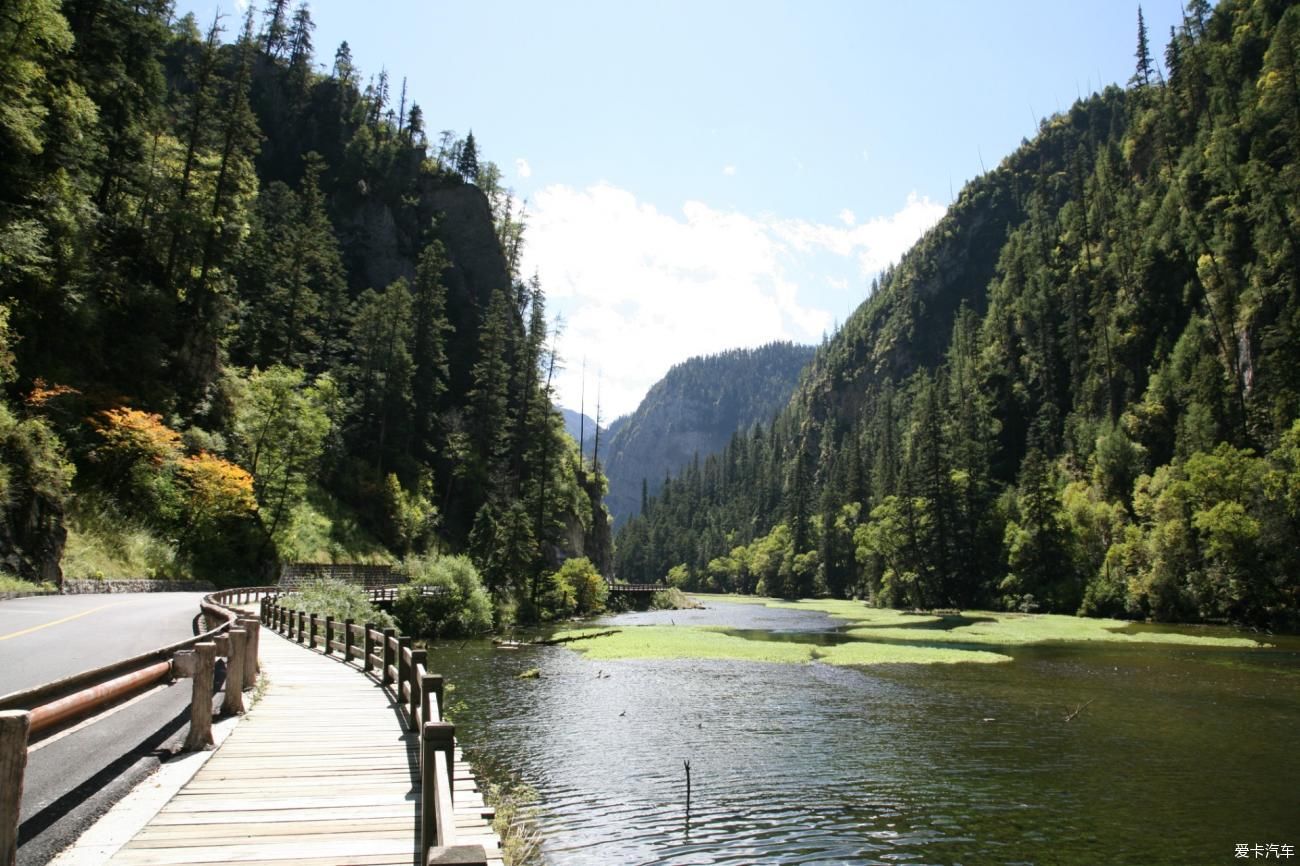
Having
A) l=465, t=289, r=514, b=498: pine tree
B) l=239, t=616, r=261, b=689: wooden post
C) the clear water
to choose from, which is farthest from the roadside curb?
l=465, t=289, r=514, b=498: pine tree

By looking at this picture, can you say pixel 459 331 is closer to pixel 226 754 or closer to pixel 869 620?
pixel 869 620

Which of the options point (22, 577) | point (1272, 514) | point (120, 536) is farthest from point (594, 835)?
point (1272, 514)

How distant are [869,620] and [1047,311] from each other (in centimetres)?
7922

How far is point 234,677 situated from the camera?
12.7 m

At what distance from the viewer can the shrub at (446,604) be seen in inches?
1833

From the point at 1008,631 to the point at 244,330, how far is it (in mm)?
70751

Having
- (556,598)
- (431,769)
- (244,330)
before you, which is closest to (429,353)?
(244,330)

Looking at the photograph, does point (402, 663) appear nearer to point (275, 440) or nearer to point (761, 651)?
point (761, 651)

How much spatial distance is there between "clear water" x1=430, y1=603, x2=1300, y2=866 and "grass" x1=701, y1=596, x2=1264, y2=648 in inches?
587

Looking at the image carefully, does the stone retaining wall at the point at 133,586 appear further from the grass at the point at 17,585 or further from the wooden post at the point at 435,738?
the wooden post at the point at 435,738

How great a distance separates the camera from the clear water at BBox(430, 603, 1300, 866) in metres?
13.8

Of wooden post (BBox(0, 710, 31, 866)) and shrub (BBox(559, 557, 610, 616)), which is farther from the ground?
wooden post (BBox(0, 710, 31, 866))

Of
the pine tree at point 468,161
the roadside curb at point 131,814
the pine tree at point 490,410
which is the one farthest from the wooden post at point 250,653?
the pine tree at point 468,161

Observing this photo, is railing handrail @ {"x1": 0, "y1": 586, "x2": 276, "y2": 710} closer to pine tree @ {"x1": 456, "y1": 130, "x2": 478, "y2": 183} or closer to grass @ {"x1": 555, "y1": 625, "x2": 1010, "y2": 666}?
grass @ {"x1": 555, "y1": 625, "x2": 1010, "y2": 666}
